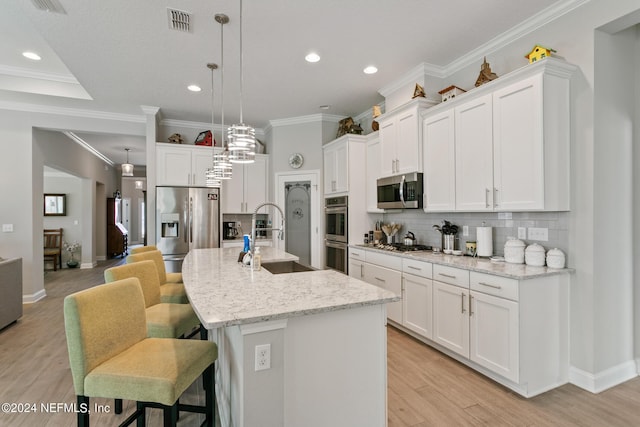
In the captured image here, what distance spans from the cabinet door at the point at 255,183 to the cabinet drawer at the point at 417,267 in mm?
3205

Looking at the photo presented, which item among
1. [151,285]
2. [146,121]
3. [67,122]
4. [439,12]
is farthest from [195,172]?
[439,12]

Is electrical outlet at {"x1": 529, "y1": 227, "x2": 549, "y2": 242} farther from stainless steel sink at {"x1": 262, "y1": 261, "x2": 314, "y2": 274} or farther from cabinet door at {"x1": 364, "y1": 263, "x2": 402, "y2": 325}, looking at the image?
stainless steel sink at {"x1": 262, "y1": 261, "x2": 314, "y2": 274}

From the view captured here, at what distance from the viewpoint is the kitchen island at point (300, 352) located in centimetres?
141

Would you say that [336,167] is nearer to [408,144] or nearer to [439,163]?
[408,144]

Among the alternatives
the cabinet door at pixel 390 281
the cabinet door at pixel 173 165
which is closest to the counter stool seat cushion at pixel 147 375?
the cabinet door at pixel 390 281

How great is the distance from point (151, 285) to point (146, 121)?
3.66 metres

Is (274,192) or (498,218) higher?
(274,192)

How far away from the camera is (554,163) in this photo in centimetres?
249

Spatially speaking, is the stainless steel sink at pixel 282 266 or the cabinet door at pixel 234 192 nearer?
the stainless steel sink at pixel 282 266

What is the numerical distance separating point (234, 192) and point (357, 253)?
2555 millimetres

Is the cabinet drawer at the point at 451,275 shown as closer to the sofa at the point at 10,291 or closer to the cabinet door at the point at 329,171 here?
the cabinet door at the point at 329,171

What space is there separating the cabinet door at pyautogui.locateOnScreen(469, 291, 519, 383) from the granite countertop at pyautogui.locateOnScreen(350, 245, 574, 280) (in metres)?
0.20

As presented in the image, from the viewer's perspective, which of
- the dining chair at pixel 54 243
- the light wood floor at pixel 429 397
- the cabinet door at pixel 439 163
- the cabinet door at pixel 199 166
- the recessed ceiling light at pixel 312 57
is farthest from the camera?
the dining chair at pixel 54 243

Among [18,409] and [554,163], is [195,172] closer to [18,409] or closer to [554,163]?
[18,409]
